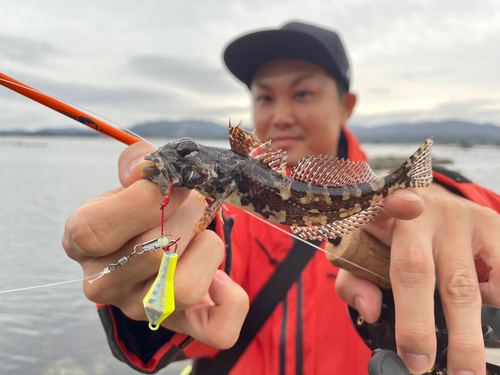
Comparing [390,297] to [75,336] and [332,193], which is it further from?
[75,336]

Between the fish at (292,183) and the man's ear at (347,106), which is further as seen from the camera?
the man's ear at (347,106)

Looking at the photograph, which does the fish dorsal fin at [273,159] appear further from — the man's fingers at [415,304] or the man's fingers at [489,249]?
the man's fingers at [489,249]

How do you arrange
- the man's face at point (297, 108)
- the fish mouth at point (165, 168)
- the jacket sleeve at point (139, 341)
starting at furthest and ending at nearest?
the man's face at point (297, 108) < the jacket sleeve at point (139, 341) < the fish mouth at point (165, 168)

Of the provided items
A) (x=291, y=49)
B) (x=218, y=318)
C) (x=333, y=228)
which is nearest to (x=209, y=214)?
(x=333, y=228)

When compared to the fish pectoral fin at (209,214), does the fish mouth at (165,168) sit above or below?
above

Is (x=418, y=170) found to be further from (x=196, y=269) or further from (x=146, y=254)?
(x=146, y=254)

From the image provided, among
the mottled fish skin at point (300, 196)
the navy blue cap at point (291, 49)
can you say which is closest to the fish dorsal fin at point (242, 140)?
the mottled fish skin at point (300, 196)

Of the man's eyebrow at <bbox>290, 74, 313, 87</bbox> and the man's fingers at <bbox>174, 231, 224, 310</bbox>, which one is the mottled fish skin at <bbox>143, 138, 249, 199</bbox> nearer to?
the man's fingers at <bbox>174, 231, 224, 310</bbox>

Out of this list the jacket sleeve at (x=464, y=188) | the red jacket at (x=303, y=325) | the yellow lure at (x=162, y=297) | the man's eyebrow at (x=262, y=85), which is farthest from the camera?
the man's eyebrow at (x=262, y=85)
